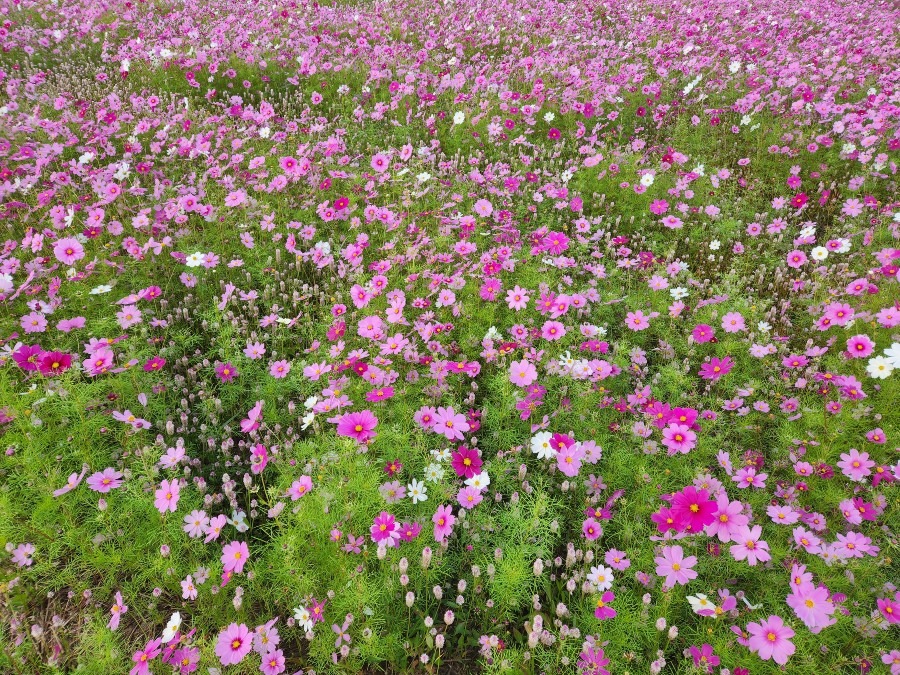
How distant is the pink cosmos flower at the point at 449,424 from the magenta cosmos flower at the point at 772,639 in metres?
1.46

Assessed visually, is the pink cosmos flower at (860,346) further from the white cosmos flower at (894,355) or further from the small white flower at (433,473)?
the small white flower at (433,473)

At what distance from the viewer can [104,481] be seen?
2389 mm

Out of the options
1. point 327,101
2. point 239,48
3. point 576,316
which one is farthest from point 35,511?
point 239,48

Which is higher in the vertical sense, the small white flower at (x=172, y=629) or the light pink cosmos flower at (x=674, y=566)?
the light pink cosmos flower at (x=674, y=566)

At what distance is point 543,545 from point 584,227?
3.15 metres

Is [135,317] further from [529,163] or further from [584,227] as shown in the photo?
[529,163]

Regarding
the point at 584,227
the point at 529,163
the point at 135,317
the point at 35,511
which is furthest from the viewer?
the point at 529,163

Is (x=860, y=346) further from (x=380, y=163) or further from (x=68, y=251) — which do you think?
(x=68, y=251)

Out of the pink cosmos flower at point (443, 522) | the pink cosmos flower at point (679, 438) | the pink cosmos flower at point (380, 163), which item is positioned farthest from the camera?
the pink cosmos flower at point (380, 163)

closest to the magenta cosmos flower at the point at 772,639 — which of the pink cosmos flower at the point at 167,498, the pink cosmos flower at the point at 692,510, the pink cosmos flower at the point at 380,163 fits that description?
the pink cosmos flower at the point at 692,510

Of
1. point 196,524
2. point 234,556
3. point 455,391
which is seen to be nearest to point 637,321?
point 455,391

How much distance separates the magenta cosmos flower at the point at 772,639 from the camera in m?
1.81

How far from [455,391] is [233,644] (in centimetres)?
177

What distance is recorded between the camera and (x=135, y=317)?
3.24 m
